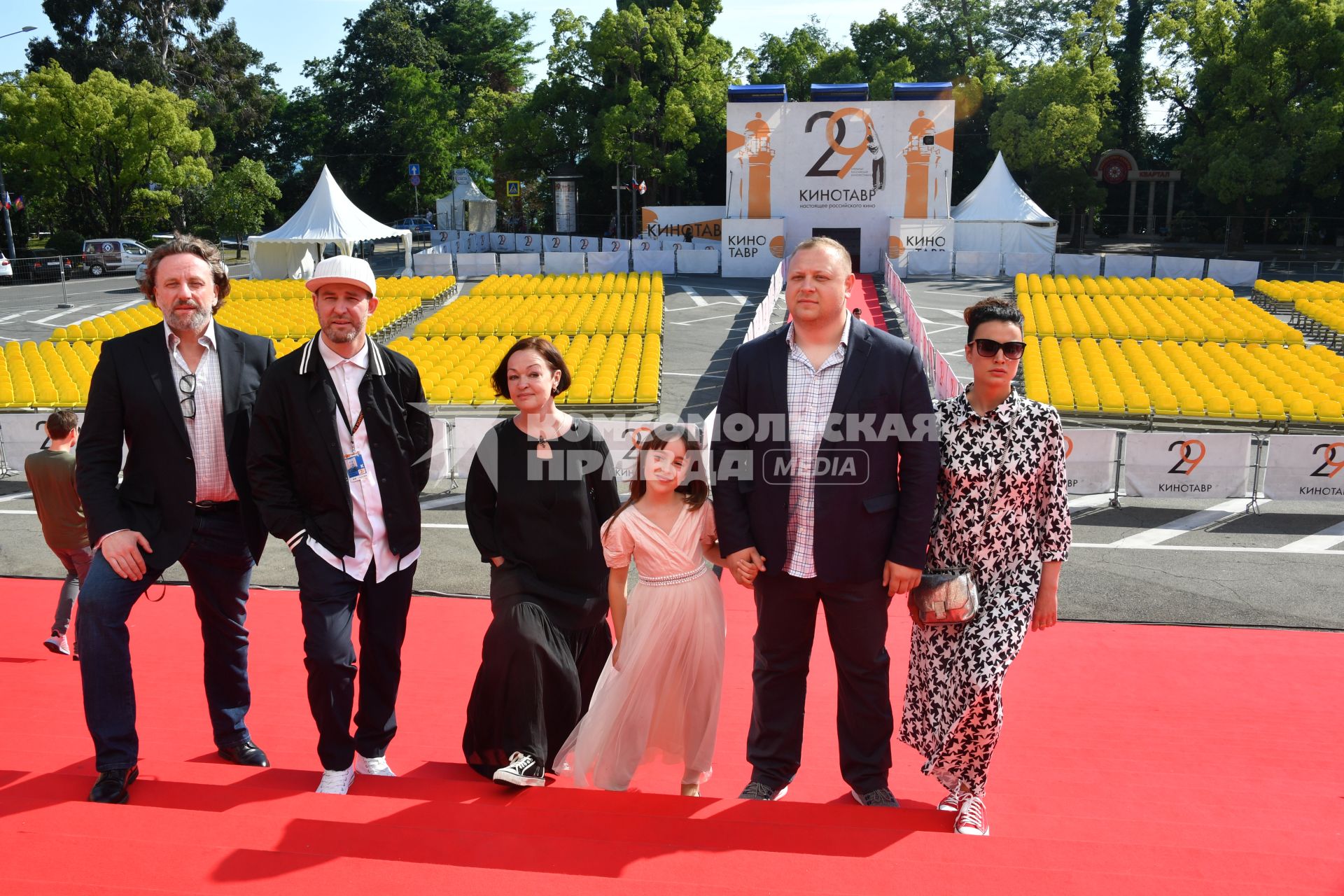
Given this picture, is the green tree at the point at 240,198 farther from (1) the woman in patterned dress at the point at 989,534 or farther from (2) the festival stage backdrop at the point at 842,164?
(1) the woman in patterned dress at the point at 989,534

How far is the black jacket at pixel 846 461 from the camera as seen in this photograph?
3.38 m

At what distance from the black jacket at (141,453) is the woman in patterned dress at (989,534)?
2.67 m

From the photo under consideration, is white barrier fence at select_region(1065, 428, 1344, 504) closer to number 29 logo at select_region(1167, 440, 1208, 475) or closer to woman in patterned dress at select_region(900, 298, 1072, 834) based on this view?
number 29 logo at select_region(1167, 440, 1208, 475)

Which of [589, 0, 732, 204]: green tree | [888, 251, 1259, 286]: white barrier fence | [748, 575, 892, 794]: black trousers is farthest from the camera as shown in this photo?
[589, 0, 732, 204]: green tree

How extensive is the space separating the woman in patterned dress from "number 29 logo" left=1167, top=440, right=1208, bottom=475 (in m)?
8.24

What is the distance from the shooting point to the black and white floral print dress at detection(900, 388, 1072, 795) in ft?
11.2

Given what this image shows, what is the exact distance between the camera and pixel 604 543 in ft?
12.5

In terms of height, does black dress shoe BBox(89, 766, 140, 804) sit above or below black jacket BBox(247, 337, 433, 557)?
below

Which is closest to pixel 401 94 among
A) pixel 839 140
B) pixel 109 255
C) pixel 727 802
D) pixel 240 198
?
pixel 240 198

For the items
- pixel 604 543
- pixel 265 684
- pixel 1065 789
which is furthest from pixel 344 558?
pixel 1065 789

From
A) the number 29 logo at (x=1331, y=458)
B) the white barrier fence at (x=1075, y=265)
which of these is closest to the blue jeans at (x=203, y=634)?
the number 29 logo at (x=1331, y=458)

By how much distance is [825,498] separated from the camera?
11.4 feet

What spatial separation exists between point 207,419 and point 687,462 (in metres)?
1.84

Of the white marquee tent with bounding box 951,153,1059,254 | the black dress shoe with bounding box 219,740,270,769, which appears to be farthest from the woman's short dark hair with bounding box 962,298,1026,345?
the white marquee tent with bounding box 951,153,1059,254
